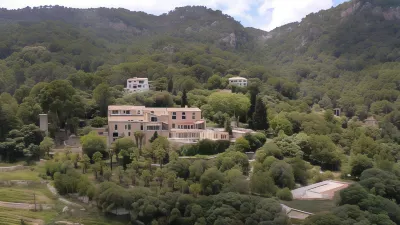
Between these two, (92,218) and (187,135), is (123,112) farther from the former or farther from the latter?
(92,218)

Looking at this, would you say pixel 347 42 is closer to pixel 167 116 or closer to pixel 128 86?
pixel 128 86

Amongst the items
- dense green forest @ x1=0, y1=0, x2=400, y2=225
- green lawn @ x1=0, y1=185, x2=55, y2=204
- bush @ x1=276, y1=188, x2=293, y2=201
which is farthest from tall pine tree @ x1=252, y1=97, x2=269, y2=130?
green lawn @ x1=0, y1=185, x2=55, y2=204

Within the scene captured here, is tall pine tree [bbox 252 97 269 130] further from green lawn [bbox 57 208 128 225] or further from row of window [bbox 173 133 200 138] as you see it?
green lawn [bbox 57 208 128 225]

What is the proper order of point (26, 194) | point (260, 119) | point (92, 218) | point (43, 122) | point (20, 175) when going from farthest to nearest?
1. point (260, 119)
2. point (43, 122)
3. point (20, 175)
4. point (26, 194)
5. point (92, 218)

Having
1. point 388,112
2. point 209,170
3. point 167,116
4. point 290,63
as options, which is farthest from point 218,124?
point 290,63

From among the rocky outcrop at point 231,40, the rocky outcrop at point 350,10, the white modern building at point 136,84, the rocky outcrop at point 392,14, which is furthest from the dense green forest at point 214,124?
the rocky outcrop at point 231,40

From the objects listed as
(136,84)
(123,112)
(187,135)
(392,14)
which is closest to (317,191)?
(187,135)

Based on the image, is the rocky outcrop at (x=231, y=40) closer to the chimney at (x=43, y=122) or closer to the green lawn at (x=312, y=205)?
the chimney at (x=43, y=122)
